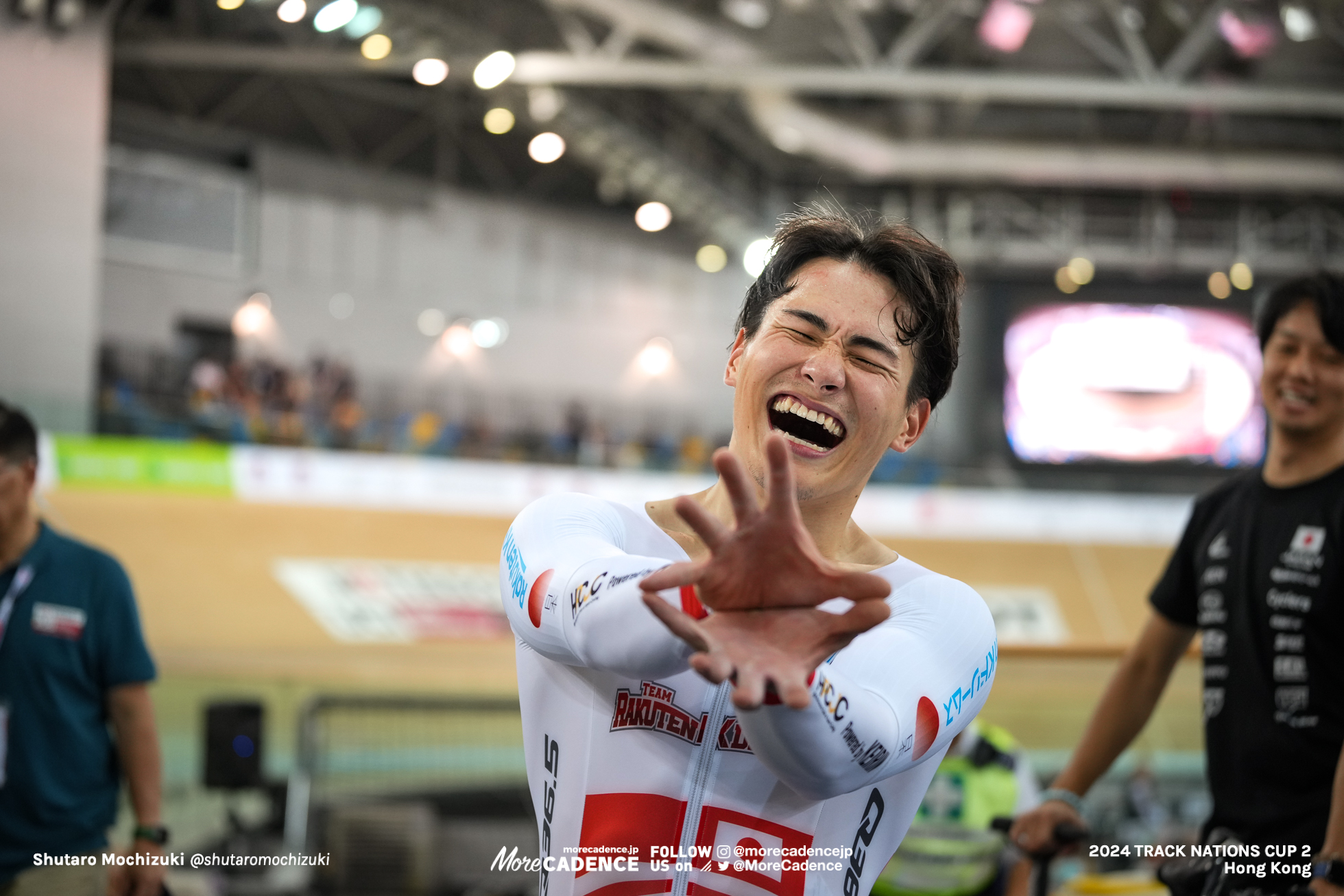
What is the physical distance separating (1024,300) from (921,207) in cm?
409

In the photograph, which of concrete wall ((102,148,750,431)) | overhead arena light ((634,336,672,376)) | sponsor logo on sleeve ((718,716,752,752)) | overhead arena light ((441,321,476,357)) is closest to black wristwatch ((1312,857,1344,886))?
sponsor logo on sleeve ((718,716,752,752))

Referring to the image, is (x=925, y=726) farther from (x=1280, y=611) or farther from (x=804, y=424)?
(x=1280, y=611)

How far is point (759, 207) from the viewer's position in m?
19.0

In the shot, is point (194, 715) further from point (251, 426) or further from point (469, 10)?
point (469, 10)

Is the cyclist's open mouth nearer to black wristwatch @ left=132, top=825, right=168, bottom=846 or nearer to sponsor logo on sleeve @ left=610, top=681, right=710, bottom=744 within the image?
sponsor logo on sleeve @ left=610, top=681, right=710, bottom=744

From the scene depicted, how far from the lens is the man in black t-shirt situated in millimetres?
2064

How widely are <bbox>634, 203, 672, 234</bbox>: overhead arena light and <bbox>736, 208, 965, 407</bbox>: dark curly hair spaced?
17.5 m

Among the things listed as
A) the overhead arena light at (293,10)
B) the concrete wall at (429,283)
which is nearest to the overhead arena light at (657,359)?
the concrete wall at (429,283)

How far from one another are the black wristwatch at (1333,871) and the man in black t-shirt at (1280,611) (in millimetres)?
54

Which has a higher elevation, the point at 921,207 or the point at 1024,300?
the point at 921,207

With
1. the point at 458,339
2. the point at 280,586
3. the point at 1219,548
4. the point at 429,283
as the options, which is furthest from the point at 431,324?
the point at 1219,548

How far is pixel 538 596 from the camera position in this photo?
1.30 metres

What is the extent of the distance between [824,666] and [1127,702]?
5.28 ft

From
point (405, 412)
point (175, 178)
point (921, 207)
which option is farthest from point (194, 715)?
point (921, 207)
